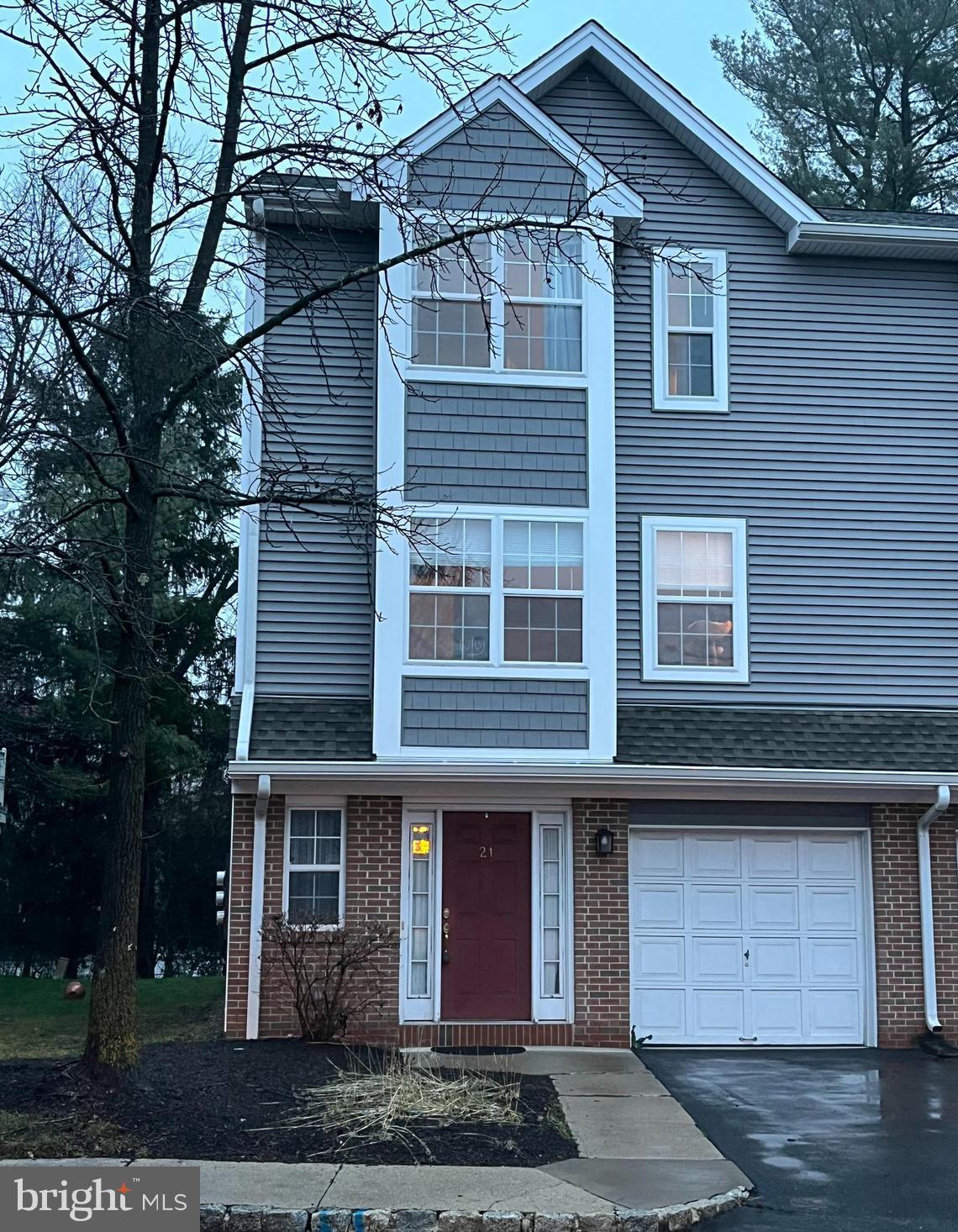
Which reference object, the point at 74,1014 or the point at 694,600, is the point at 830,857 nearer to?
the point at 694,600

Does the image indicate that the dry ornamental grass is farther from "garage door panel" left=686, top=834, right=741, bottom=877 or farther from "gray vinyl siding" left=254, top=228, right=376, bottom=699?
"gray vinyl siding" left=254, top=228, right=376, bottom=699

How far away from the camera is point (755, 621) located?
47.9ft

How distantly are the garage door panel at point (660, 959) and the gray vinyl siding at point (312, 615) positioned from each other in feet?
12.8

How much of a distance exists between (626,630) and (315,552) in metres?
3.42

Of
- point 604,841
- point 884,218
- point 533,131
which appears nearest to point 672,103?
point 533,131

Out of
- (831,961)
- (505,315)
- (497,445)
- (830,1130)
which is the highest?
(505,315)

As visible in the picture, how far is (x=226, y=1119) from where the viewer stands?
9180 mm

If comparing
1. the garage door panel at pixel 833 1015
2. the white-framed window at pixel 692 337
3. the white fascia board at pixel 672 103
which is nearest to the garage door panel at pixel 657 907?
the garage door panel at pixel 833 1015

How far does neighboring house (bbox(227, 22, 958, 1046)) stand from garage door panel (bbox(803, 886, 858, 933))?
3 cm

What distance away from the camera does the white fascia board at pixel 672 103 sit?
14.8 m

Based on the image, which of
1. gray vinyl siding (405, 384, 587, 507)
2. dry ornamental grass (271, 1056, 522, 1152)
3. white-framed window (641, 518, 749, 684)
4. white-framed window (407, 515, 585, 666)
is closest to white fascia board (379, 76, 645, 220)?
gray vinyl siding (405, 384, 587, 507)

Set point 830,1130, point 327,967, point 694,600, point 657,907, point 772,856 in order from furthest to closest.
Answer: point 694,600
point 772,856
point 657,907
point 327,967
point 830,1130

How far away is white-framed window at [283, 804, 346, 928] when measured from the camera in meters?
13.3

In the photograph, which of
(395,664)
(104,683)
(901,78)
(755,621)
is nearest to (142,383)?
(104,683)
